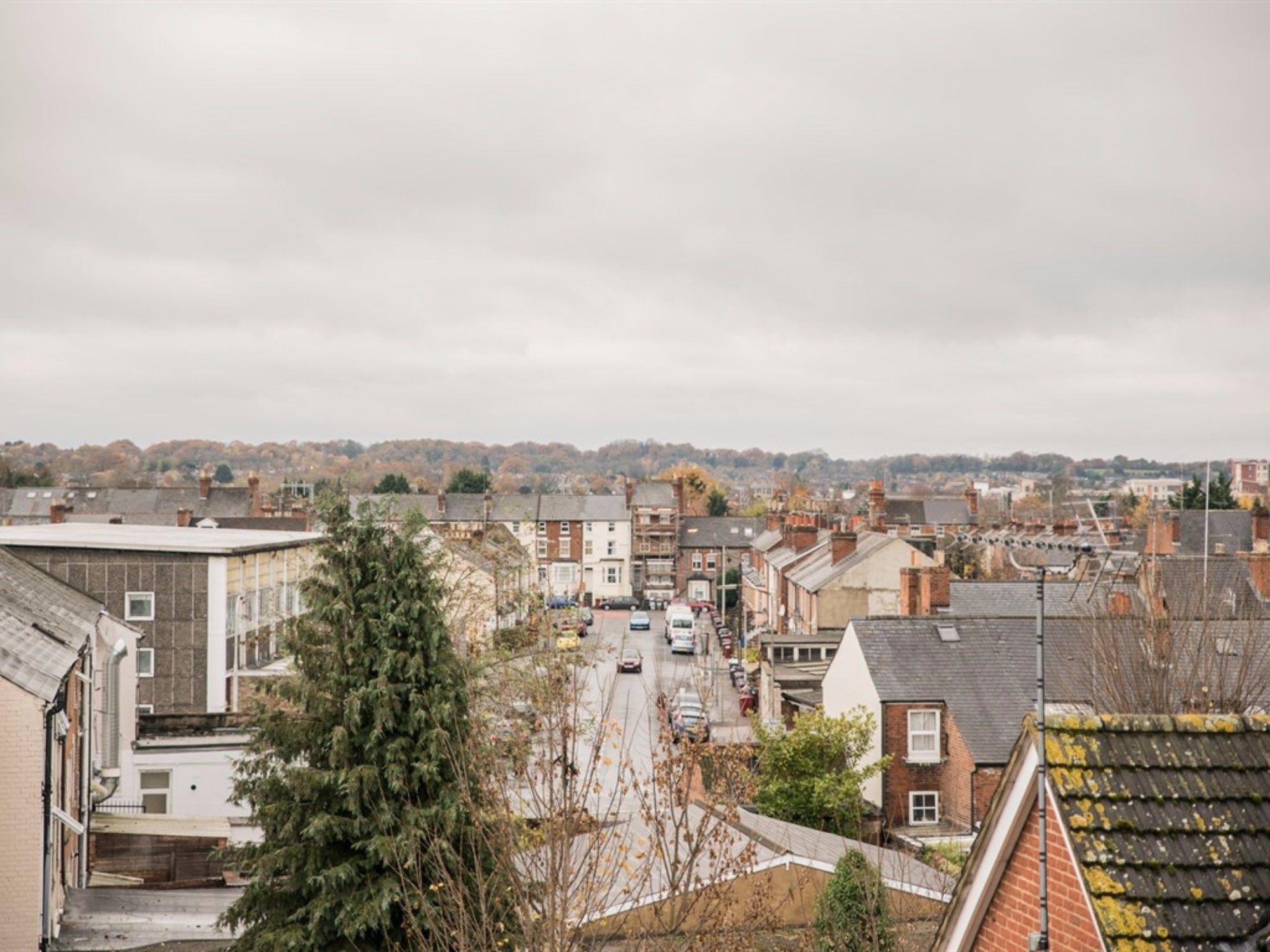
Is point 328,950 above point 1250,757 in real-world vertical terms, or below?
below

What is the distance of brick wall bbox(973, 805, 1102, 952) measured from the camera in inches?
275

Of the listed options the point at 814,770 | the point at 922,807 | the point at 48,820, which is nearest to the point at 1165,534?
the point at 922,807

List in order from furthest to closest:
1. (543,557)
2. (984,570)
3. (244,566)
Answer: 1. (543,557)
2. (984,570)
3. (244,566)

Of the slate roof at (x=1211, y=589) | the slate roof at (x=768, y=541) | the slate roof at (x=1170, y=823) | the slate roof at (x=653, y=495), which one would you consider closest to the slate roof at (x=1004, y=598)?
the slate roof at (x=1211, y=589)

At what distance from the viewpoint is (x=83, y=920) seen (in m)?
21.2

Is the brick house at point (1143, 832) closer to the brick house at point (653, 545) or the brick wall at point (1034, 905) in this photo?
the brick wall at point (1034, 905)

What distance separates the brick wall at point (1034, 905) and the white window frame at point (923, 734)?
85.6 feet

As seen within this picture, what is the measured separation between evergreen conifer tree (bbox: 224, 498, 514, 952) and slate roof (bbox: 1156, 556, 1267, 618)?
1777 centimetres

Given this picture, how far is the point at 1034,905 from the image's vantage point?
757 centimetres

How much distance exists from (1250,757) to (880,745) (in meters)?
27.7

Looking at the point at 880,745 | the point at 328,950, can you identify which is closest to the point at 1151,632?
the point at 880,745

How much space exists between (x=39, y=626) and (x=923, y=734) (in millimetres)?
22442

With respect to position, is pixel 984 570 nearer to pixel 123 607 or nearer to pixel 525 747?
pixel 123 607

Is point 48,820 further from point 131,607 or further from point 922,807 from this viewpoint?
point 922,807
